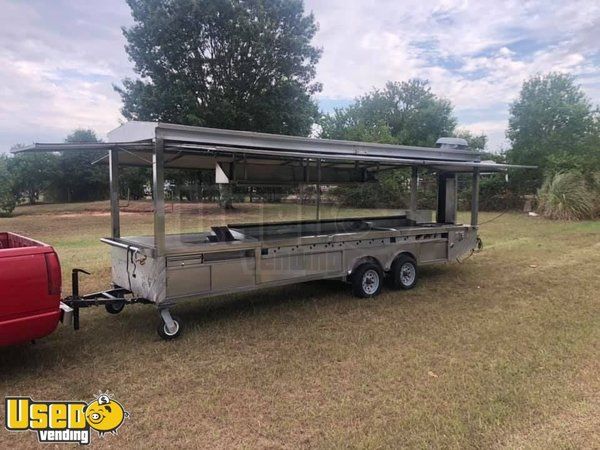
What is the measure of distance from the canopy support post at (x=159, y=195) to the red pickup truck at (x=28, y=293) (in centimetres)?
104

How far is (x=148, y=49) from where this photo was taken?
1881 cm

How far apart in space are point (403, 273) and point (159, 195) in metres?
4.07

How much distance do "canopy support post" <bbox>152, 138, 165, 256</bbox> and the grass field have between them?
43.1 inches

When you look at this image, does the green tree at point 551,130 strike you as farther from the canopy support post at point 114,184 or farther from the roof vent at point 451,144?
the canopy support post at point 114,184

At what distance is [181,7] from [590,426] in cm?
1955

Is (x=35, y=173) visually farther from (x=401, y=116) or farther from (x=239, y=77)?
(x=401, y=116)

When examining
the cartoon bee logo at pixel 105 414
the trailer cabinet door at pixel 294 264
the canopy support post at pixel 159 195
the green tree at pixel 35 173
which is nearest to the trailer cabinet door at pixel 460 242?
the trailer cabinet door at pixel 294 264

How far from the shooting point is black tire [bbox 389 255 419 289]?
22.4 ft

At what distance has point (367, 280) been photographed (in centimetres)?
651

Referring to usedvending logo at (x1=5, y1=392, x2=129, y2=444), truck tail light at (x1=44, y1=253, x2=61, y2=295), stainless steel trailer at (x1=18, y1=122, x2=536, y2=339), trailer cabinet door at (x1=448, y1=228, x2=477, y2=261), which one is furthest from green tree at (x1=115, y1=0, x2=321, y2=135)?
usedvending logo at (x1=5, y1=392, x2=129, y2=444)

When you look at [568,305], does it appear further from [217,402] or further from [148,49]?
[148,49]

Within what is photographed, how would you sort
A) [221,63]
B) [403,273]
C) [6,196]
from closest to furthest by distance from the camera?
[403,273], [221,63], [6,196]

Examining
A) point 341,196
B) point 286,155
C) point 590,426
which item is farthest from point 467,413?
point 341,196

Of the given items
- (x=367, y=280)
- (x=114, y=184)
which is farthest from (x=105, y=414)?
(x=367, y=280)
